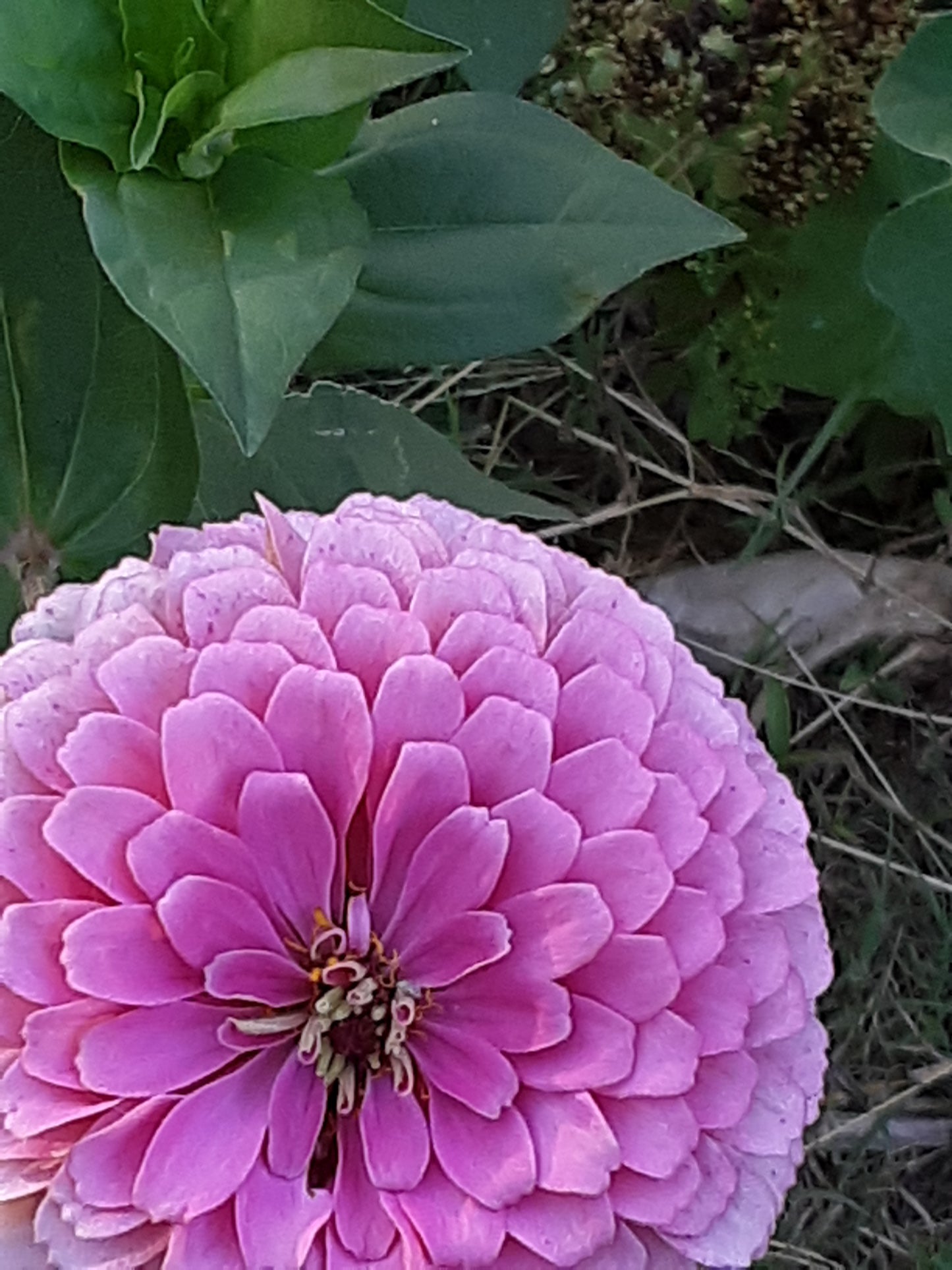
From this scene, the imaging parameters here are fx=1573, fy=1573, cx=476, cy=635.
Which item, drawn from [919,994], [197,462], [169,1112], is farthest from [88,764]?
[919,994]

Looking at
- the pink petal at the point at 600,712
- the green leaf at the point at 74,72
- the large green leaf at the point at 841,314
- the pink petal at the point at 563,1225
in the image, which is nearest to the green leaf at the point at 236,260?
the green leaf at the point at 74,72

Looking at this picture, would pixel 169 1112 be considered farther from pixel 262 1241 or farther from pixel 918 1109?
pixel 918 1109

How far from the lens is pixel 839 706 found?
0.91 m

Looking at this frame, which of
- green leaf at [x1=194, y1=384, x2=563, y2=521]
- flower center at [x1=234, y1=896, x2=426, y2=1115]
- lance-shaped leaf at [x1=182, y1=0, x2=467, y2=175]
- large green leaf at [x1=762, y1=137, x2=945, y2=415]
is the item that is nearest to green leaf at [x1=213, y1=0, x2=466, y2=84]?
lance-shaped leaf at [x1=182, y1=0, x2=467, y2=175]

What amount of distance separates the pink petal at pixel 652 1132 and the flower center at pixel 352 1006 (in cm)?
6

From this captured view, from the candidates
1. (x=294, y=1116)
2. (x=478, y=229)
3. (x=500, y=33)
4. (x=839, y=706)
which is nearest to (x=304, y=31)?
(x=478, y=229)

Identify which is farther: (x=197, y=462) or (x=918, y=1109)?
(x=918, y=1109)

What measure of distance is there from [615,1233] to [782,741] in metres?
0.51

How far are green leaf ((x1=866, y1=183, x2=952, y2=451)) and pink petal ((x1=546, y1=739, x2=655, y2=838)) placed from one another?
0.37 metres

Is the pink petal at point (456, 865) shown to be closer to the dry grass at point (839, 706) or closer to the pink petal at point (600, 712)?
the pink petal at point (600, 712)

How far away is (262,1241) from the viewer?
38 centimetres

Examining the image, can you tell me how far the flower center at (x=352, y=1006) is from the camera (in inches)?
16.8

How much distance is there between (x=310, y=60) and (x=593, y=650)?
21 centimetres

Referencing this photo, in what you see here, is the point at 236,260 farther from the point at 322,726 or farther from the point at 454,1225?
the point at 454,1225
